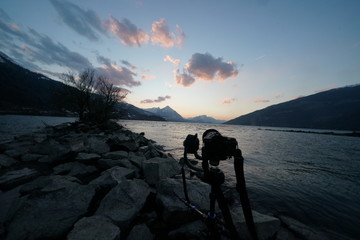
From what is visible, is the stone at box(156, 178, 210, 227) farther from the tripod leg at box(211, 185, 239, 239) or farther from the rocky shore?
→ the tripod leg at box(211, 185, 239, 239)

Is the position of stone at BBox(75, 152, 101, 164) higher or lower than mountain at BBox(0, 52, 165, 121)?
lower

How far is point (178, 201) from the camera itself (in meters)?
3.92

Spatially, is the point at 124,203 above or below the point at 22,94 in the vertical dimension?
below

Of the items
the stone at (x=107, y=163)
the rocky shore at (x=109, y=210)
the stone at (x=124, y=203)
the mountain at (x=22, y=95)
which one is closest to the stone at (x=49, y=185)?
the rocky shore at (x=109, y=210)

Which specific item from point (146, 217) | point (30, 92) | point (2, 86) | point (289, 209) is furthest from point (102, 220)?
point (30, 92)

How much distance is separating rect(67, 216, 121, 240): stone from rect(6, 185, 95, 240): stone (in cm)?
50

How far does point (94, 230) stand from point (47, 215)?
3.95 feet

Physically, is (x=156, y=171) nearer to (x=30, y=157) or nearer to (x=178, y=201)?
(x=178, y=201)

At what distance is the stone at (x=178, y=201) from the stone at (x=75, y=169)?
3525 mm

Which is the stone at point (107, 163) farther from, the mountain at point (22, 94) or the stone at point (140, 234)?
the mountain at point (22, 94)

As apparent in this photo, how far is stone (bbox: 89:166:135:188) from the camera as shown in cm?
461

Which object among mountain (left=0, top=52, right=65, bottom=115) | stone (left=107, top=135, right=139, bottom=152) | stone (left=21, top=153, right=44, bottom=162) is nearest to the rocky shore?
stone (left=21, top=153, right=44, bottom=162)

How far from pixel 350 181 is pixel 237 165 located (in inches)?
526

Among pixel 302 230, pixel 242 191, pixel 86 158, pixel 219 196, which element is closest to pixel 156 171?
pixel 86 158
